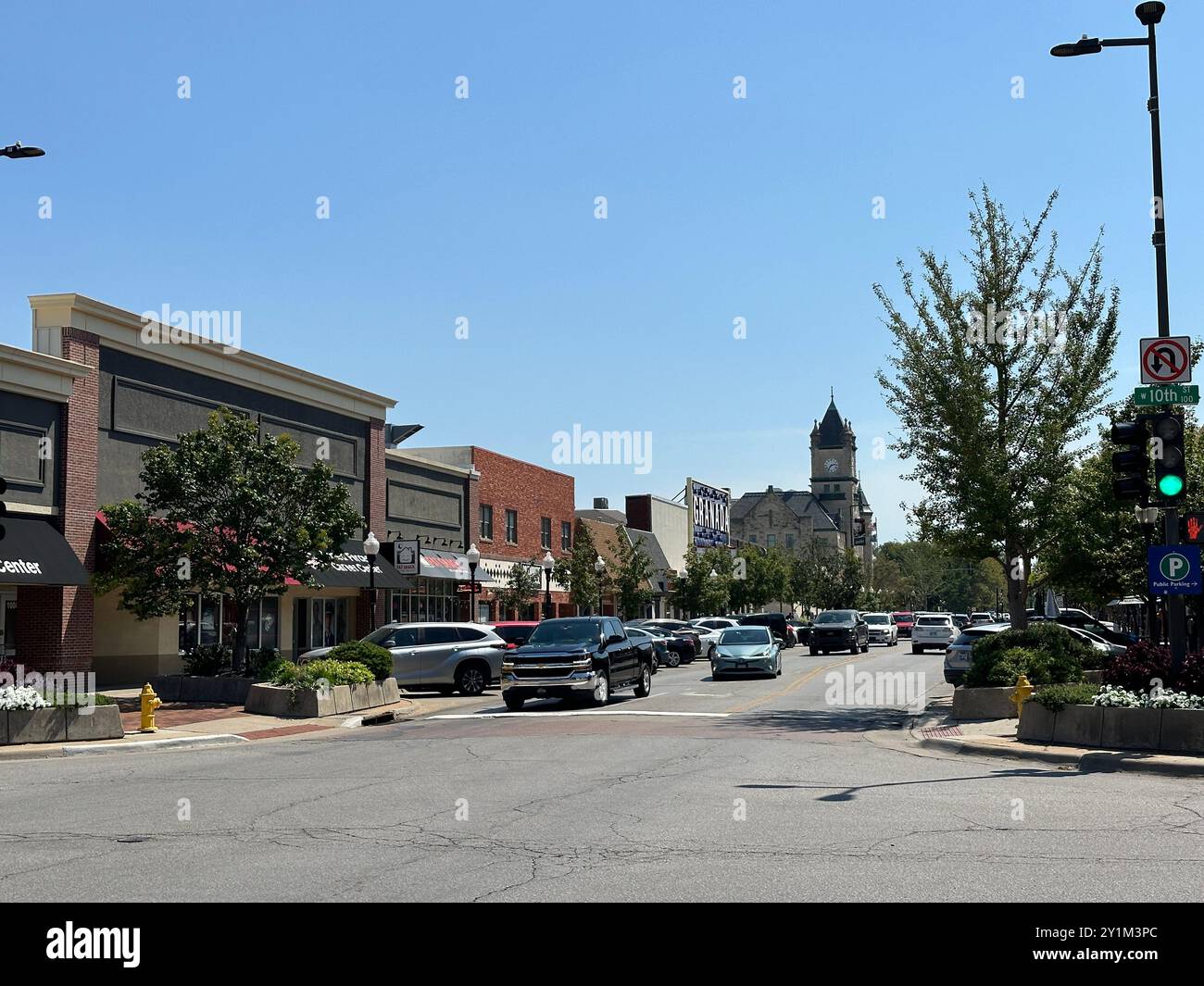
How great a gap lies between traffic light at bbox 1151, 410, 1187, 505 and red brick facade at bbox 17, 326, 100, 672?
2175 cm

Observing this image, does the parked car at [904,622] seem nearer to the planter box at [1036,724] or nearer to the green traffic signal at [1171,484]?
the planter box at [1036,724]

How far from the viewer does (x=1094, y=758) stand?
1398 cm

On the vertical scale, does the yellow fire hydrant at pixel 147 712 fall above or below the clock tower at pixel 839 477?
below

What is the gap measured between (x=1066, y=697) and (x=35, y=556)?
19598 mm

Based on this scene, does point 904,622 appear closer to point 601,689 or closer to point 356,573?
point 356,573

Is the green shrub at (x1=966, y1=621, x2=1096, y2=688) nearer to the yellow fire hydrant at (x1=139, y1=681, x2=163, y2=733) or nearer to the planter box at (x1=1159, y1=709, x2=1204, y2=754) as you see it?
the planter box at (x1=1159, y1=709, x2=1204, y2=754)

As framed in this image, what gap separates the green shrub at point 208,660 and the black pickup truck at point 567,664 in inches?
261

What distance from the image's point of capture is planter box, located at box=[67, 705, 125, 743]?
17.9 m

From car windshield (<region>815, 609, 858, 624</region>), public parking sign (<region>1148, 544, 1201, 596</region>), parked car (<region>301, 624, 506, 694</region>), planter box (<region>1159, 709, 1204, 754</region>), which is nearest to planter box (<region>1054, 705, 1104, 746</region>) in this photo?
planter box (<region>1159, 709, 1204, 754</region>)

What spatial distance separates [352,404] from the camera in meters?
39.0

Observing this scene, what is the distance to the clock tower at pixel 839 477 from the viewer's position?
167500mm

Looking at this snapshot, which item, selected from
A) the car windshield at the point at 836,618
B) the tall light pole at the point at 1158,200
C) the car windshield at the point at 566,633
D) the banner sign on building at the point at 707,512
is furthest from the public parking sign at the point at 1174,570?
the banner sign on building at the point at 707,512

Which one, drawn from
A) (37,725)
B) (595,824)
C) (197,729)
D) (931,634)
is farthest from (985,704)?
(931,634)
